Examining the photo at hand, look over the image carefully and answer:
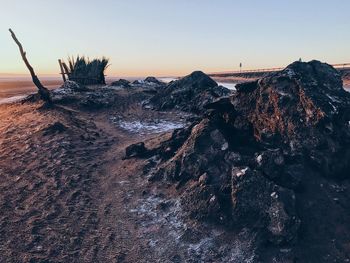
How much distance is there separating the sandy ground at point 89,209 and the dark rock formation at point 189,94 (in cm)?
559

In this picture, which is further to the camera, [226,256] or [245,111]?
[245,111]

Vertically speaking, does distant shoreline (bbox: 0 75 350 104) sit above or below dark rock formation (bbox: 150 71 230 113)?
below

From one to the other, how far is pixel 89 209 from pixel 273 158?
17.2ft

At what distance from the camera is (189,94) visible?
69.9ft

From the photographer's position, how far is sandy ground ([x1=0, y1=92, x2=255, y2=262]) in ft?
27.3

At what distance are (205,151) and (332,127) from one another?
12.0ft

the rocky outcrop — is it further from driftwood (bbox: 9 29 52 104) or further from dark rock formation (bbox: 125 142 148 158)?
driftwood (bbox: 9 29 52 104)

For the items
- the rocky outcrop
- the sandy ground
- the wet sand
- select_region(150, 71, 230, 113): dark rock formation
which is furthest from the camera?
the wet sand

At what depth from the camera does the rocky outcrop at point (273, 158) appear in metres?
8.82

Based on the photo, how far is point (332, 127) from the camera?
33.2 feet

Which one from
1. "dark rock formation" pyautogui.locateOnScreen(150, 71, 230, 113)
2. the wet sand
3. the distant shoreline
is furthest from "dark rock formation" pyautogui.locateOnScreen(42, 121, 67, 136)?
the wet sand

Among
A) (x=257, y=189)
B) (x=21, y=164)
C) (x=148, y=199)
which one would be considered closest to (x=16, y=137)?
(x=21, y=164)

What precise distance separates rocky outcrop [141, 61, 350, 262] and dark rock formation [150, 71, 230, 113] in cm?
743

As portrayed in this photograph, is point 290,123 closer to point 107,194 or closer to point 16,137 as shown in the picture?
point 107,194
